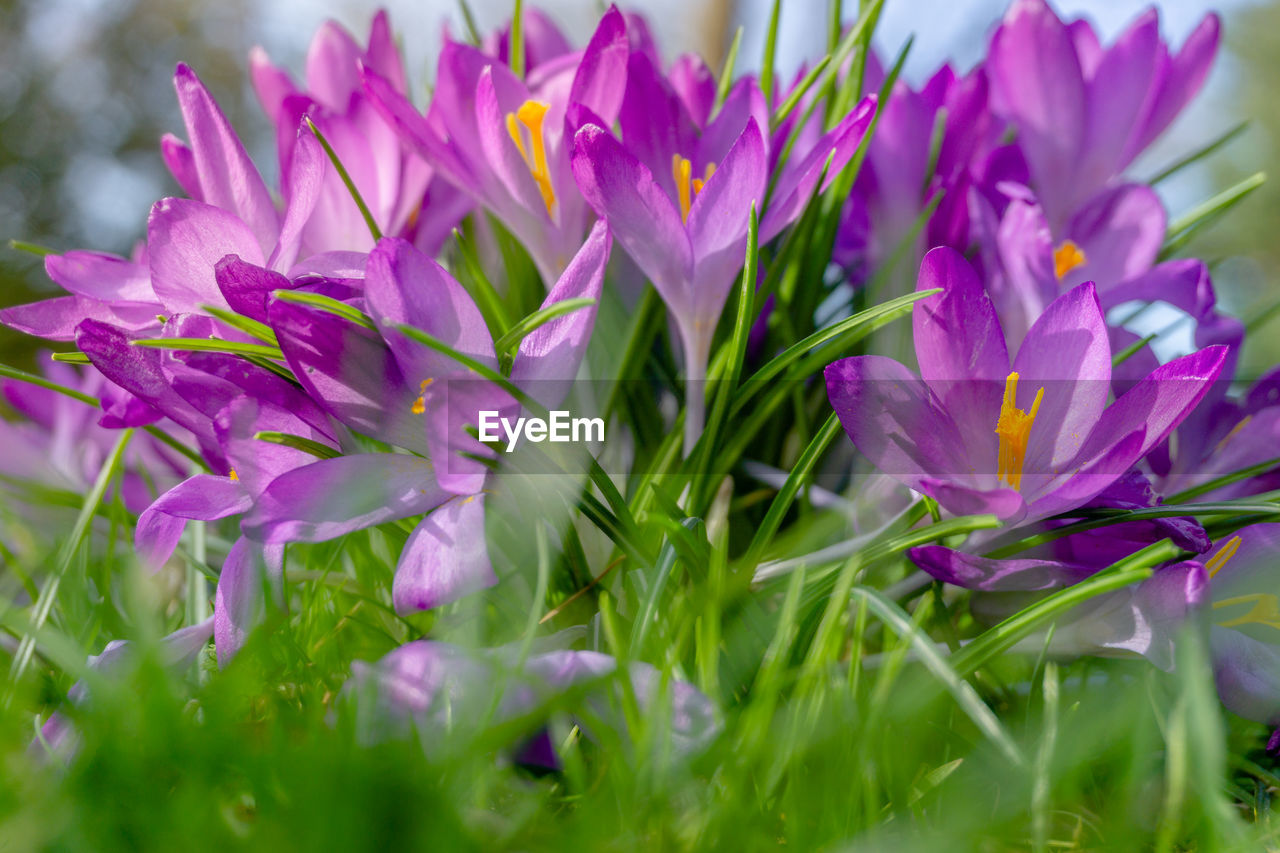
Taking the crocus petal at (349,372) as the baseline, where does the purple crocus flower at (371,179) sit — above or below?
above

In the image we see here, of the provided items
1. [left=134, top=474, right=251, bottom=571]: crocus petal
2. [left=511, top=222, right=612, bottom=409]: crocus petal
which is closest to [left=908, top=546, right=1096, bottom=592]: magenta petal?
[left=511, top=222, right=612, bottom=409]: crocus petal

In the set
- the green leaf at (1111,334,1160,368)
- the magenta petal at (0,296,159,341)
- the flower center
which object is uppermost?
the flower center

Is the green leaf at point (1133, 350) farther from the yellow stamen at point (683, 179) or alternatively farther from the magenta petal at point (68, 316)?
the magenta petal at point (68, 316)

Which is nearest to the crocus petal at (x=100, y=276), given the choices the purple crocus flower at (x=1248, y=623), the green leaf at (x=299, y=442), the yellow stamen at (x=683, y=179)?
the green leaf at (x=299, y=442)

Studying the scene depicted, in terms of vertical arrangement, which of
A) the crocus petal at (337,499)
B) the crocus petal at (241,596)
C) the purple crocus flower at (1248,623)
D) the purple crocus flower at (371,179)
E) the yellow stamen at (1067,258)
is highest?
the purple crocus flower at (371,179)

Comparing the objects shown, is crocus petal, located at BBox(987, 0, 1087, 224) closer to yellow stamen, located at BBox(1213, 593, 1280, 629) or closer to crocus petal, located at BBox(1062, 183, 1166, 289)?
crocus petal, located at BBox(1062, 183, 1166, 289)
